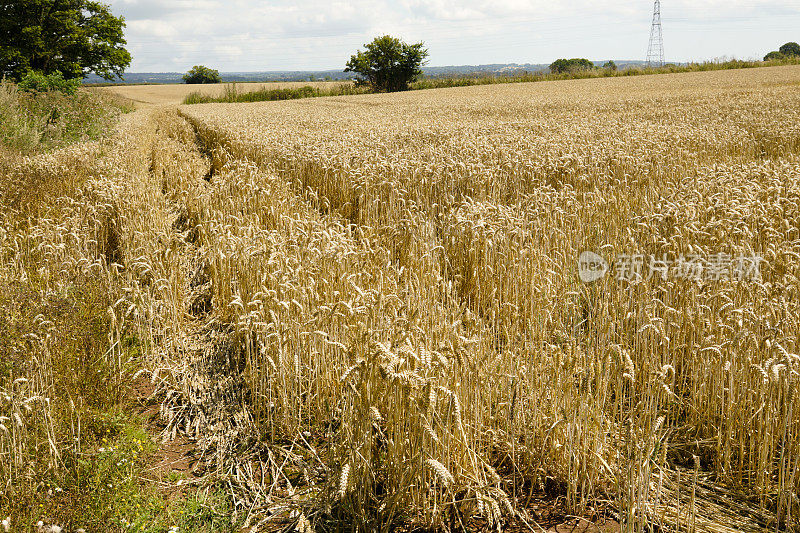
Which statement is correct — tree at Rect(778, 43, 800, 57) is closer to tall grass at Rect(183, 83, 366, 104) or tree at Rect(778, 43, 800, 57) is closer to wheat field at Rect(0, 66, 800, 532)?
tall grass at Rect(183, 83, 366, 104)

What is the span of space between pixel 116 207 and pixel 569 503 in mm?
5916

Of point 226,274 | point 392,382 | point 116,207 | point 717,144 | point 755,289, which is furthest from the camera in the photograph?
point 717,144

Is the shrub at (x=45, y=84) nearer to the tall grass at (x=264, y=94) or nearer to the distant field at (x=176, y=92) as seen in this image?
the tall grass at (x=264, y=94)

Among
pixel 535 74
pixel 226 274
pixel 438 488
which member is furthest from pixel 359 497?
pixel 535 74

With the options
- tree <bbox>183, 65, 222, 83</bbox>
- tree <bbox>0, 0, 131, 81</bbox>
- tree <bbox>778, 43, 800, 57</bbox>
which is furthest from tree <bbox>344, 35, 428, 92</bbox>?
tree <bbox>778, 43, 800, 57</bbox>

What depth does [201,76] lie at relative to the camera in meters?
104

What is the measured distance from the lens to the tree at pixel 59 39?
118 feet

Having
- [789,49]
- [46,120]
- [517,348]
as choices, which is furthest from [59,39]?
[789,49]

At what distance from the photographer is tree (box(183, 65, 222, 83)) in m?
101

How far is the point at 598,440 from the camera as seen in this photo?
2.69 meters

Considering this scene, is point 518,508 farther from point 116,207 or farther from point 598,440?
point 116,207

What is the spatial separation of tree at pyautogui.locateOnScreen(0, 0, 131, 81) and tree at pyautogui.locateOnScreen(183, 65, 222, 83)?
62.8m

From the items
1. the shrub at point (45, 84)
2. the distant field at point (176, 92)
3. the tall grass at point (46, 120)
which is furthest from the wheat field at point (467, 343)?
the distant field at point (176, 92)

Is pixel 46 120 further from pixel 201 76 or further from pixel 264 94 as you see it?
pixel 201 76
